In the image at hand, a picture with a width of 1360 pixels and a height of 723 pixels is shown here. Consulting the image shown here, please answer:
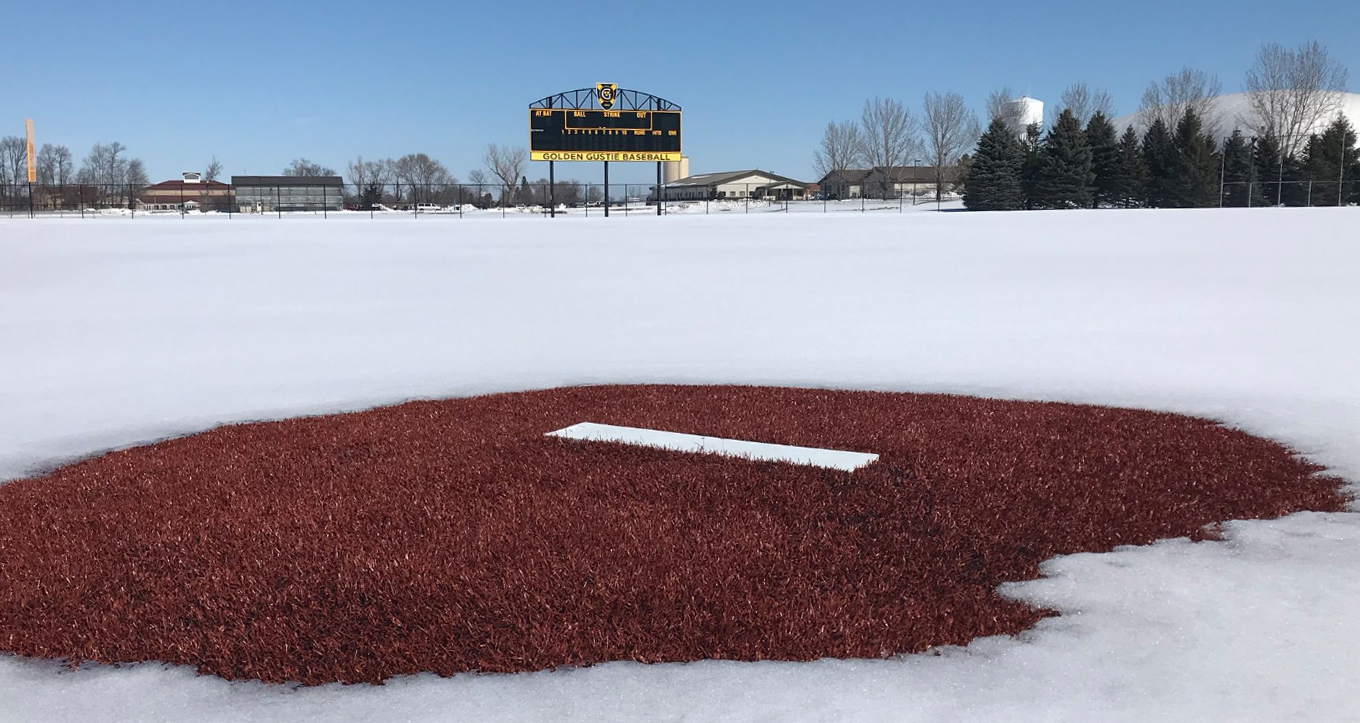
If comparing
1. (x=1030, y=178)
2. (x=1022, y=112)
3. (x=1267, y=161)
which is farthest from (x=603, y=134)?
(x=1022, y=112)

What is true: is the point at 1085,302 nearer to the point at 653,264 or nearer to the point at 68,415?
the point at 653,264

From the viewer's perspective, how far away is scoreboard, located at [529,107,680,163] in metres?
47.0

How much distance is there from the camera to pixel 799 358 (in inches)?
444

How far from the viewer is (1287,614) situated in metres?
3.90

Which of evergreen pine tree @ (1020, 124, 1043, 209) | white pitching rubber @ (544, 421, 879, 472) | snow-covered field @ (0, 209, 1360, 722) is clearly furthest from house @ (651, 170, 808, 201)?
white pitching rubber @ (544, 421, 879, 472)

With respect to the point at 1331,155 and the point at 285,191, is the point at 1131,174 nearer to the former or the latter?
the point at 1331,155

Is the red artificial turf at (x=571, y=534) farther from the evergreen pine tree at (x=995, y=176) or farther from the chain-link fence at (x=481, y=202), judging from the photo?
the evergreen pine tree at (x=995, y=176)

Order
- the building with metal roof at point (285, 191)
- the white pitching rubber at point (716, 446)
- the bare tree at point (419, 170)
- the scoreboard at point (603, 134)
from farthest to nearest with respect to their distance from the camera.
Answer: the bare tree at point (419, 170) → the building with metal roof at point (285, 191) → the scoreboard at point (603, 134) → the white pitching rubber at point (716, 446)

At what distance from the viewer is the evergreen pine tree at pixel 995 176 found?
1999 inches

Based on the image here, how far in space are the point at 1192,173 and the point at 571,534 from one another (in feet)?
182

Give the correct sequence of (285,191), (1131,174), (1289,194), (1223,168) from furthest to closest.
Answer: (285,191) → (1223,168) → (1131,174) → (1289,194)

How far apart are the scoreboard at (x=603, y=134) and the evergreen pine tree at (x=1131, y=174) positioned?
79.0ft

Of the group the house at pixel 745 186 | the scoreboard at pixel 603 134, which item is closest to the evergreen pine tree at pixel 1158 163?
the scoreboard at pixel 603 134

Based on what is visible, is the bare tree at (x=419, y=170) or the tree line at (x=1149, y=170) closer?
the tree line at (x=1149, y=170)
